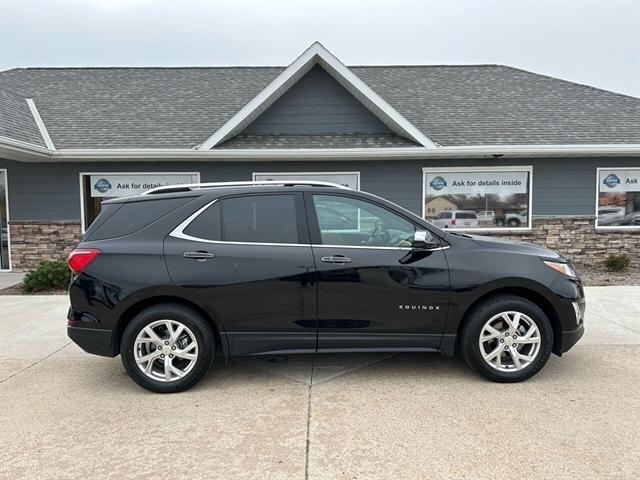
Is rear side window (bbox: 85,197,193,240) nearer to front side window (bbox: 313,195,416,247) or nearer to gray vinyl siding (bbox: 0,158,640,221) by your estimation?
front side window (bbox: 313,195,416,247)

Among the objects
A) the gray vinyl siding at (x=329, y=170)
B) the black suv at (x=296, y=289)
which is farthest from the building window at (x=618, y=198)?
the black suv at (x=296, y=289)

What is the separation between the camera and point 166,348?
3.82 meters

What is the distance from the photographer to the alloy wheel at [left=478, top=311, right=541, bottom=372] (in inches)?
154

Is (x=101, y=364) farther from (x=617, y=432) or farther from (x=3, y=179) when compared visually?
(x=3, y=179)

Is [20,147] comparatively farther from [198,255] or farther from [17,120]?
[198,255]

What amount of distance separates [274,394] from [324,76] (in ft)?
27.4

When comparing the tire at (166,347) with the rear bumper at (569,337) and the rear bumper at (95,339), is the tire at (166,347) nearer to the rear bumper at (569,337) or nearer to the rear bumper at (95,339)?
the rear bumper at (95,339)

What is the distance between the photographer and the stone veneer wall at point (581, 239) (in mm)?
10805

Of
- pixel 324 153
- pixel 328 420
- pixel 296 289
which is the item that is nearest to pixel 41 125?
pixel 324 153

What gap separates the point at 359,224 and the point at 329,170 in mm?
6575

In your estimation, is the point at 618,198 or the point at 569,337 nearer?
the point at 569,337

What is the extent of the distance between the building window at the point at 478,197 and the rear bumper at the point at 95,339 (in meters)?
→ 8.18

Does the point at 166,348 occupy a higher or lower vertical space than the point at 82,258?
lower

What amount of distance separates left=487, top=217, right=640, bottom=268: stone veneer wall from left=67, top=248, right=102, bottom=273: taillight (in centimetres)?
923
